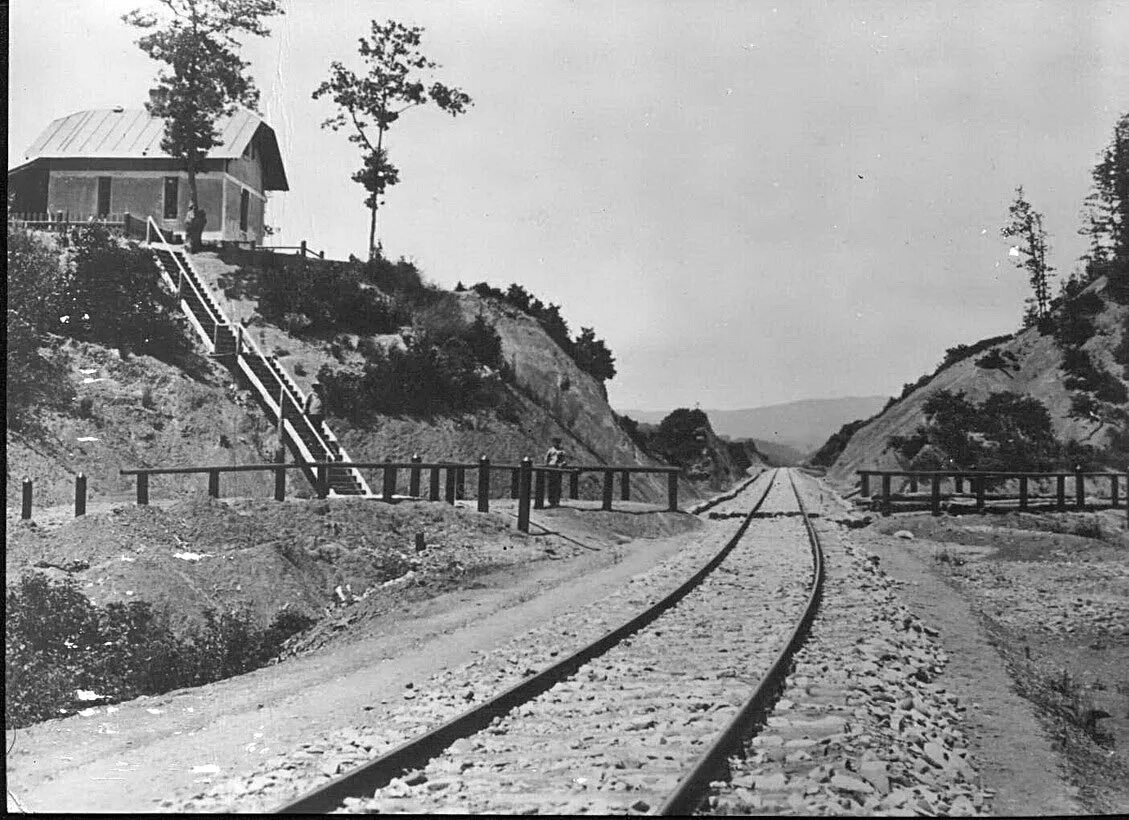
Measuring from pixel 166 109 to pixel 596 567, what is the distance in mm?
11751

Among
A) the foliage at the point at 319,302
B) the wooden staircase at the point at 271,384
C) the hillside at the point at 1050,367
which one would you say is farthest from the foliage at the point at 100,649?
the hillside at the point at 1050,367

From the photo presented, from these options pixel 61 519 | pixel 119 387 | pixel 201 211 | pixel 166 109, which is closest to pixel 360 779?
pixel 61 519

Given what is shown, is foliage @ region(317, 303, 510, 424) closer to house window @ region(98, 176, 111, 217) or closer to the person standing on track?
the person standing on track

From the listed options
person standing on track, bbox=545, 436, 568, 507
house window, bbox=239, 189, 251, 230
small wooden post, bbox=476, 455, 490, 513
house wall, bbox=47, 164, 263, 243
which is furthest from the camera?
house window, bbox=239, 189, 251, 230

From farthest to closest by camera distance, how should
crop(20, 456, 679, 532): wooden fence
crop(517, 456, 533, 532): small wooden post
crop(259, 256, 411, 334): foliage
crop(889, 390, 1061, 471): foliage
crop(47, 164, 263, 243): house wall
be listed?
crop(47, 164, 263, 243): house wall → crop(889, 390, 1061, 471): foliage → crop(259, 256, 411, 334): foliage → crop(517, 456, 533, 532): small wooden post → crop(20, 456, 679, 532): wooden fence

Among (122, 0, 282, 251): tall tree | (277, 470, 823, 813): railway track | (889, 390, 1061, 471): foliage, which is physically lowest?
(277, 470, 823, 813): railway track

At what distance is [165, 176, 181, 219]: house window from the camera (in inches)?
1357

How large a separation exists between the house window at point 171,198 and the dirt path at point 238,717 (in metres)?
26.6

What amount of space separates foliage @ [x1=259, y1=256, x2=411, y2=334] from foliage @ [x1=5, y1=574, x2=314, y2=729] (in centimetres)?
1520

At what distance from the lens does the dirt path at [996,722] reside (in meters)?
5.96

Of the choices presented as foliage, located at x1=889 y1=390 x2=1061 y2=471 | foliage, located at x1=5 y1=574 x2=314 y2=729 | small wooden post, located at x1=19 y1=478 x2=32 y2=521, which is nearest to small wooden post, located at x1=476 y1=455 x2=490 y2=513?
foliage, located at x1=5 y1=574 x2=314 y2=729

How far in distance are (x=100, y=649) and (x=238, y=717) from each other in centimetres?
349

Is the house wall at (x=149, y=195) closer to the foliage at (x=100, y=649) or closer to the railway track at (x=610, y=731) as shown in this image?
the foliage at (x=100, y=649)

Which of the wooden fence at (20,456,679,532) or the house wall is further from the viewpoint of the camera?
the house wall
